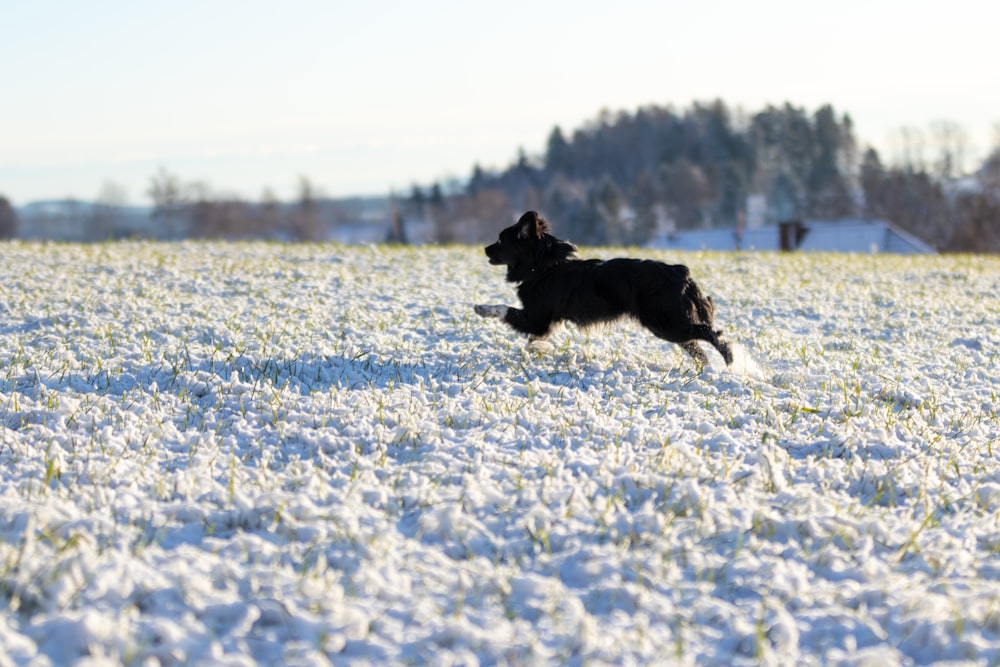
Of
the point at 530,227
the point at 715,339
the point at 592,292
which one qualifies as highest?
the point at 530,227

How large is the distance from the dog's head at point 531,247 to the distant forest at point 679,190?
67861 millimetres

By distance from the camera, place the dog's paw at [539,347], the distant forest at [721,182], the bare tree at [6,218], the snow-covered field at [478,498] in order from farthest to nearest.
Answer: the bare tree at [6,218] → the distant forest at [721,182] → the dog's paw at [539,347] → the snow-covered field at [478,498]

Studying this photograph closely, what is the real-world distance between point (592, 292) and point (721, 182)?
108511 mm

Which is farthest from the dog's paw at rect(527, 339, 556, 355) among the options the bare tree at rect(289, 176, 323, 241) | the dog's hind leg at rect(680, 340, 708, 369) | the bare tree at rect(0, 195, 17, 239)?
the bare tree at rect(289, 176, 323, 241)

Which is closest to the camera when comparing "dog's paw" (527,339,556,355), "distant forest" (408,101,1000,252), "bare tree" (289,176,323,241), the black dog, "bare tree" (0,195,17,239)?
the black dog

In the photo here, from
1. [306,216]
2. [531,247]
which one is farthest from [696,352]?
[306,216]

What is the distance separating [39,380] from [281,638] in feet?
12.4

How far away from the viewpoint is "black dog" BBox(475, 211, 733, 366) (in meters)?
6.60

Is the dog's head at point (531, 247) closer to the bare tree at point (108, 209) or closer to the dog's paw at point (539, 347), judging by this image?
the dog's paw at point (539, 347)

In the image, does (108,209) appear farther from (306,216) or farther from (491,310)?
(491,310)

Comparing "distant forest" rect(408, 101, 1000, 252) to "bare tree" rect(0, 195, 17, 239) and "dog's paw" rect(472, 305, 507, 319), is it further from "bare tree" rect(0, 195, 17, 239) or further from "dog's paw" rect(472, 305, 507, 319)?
"dog's paw" rect(472, 305, 507, 319)

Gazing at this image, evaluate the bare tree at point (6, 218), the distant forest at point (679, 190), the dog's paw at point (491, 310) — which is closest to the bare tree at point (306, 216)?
the distant forest at point (679, 190)

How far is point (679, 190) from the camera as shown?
356ft

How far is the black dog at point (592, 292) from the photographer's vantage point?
660cm
